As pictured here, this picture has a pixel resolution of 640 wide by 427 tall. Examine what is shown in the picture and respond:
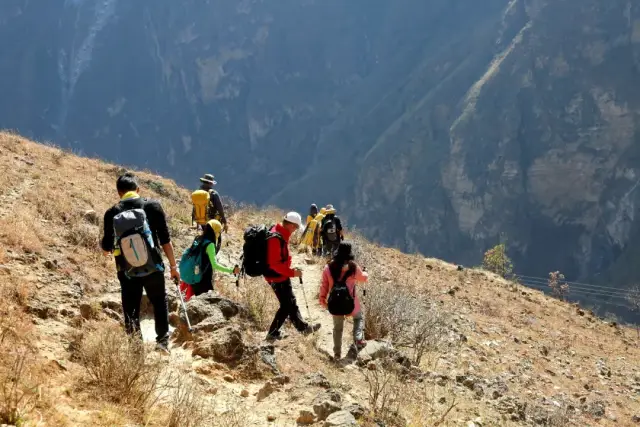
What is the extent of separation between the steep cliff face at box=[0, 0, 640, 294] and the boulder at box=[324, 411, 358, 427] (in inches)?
2599

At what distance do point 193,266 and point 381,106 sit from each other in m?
106

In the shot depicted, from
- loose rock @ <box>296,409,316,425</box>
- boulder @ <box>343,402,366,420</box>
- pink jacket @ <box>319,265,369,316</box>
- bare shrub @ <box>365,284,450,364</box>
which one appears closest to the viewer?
loose rock @ <box>296,409,316,425</box>

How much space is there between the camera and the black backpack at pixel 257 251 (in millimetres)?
5098

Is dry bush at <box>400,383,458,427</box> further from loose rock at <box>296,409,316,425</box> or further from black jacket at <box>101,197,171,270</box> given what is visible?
black jacket at <box>101,197,171,270</box>

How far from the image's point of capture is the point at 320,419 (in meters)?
3.32

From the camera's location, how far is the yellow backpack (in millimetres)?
8633

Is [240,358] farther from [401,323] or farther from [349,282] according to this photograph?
[401,323]

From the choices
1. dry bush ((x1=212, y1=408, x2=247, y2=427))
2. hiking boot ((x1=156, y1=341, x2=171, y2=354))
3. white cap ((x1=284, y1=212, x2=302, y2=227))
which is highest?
white cap ((x1=284, y1=212, x2=302, y2=227))

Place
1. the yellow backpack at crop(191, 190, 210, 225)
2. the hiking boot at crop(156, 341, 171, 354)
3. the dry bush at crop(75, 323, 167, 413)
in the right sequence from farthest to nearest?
1. the yellow backpack at crop(191, 190, 210, 225)
2. the hiking boot at crop(156, 341, 171, 354)
3. the dry bush at crop(75, 323, 167, 413)

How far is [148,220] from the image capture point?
4074 mm

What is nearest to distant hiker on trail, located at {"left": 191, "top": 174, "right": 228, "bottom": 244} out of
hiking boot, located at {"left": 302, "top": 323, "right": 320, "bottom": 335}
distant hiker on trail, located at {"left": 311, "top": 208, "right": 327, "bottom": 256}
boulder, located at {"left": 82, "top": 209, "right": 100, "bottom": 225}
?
boulder, located at {"left": 82, "top": 209, "right": 100, "bottom": 225}

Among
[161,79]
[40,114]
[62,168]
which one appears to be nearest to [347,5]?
[161,79]

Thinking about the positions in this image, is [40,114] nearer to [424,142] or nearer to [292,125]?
[292,125]

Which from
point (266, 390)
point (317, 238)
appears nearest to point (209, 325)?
point (266, 390)
